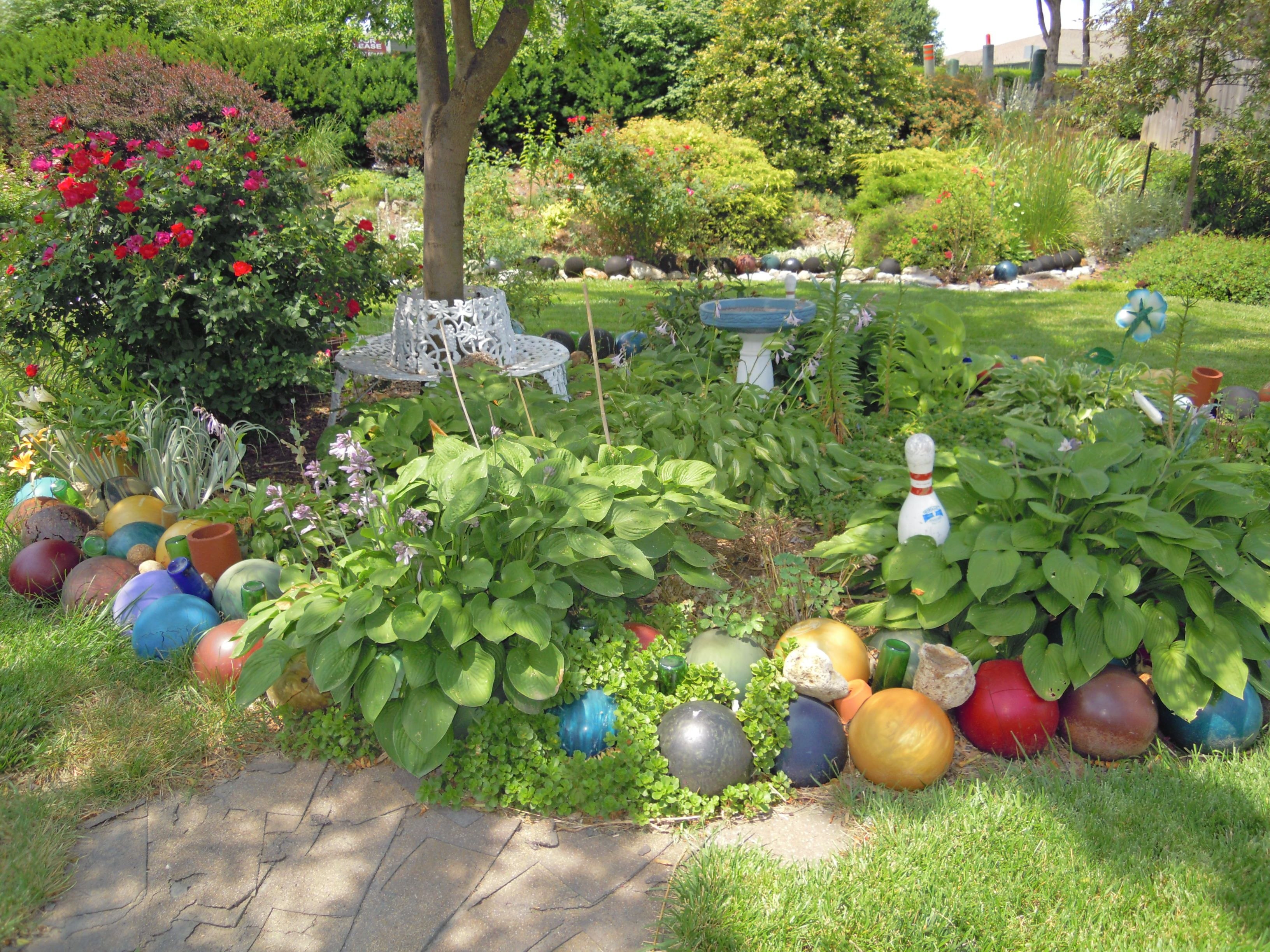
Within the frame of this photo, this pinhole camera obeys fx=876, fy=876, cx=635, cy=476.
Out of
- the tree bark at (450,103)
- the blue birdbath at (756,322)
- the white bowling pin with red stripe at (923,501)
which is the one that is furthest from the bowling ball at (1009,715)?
the tree bark at (450,103)

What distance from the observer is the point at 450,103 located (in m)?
4.70

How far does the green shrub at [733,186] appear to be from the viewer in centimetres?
1112

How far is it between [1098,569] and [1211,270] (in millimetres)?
7744

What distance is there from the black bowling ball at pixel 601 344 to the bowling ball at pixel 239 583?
115 inches

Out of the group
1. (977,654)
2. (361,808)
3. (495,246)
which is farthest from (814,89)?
(361,808)

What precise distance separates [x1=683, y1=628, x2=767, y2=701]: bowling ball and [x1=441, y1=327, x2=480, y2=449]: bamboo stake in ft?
3.21

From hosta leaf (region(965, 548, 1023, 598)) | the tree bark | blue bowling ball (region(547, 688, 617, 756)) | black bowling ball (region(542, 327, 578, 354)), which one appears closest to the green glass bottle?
blue bowling ball (region(547, 688, 617, 756))

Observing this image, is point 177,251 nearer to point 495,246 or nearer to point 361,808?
point 361,808

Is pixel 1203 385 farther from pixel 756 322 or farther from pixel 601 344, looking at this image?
pixel 601 344

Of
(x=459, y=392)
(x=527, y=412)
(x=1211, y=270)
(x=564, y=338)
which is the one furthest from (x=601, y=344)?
(x=1211, y=270)

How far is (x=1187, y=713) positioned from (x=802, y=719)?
1110mm

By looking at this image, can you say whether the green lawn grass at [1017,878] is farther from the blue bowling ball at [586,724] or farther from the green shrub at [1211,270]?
the green shrub at [1211,270]

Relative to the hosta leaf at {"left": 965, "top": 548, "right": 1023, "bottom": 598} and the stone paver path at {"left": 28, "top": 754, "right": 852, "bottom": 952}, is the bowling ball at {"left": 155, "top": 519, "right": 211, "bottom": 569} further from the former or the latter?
the hosta leaf at {"left": 965, "top": 548, "right": 1023, "bottom": 598}

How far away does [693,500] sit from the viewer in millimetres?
3086
